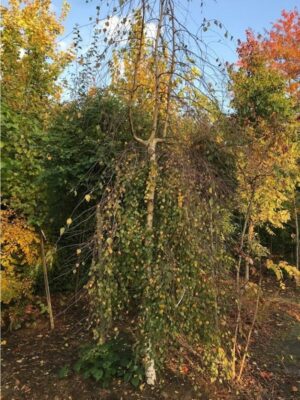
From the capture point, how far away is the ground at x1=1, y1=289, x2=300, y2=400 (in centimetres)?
306

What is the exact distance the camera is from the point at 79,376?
3.21 m

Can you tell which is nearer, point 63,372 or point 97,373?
point 97,373

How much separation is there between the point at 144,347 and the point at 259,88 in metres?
4.52

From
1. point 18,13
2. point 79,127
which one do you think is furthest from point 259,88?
point 18,13

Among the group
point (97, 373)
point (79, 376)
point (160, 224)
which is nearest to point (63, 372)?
point (79, 376)

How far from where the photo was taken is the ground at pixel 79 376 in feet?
10.0

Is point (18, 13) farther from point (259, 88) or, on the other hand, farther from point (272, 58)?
point (272, 58)

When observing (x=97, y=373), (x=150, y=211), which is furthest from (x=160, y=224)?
(x=97, y=373)

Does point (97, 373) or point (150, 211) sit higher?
point (150, 211)

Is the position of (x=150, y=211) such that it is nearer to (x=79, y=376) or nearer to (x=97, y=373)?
(x=97, y=373)

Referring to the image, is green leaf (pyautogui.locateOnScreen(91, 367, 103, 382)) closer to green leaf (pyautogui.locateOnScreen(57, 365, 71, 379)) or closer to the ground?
the ground

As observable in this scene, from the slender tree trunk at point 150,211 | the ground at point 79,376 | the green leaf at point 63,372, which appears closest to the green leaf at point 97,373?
the ground at point 79,376

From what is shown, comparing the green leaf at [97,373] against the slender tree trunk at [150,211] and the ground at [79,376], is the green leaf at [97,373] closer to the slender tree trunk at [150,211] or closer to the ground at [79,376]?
the ground at [79,376]

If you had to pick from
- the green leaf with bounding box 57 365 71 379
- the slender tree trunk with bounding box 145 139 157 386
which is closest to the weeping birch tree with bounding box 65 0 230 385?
the slender tree trunk with bounding box 145 139 157 386
